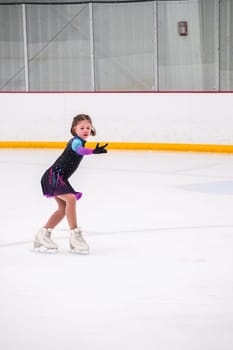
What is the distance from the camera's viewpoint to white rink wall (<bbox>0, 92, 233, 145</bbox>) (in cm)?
973

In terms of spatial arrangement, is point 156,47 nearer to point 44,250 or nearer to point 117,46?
point 117,46

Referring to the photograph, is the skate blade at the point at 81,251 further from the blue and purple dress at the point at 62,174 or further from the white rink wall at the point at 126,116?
the white rink wall at the point at 126,116

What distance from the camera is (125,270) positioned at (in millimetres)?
4109

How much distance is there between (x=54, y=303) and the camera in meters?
3.48

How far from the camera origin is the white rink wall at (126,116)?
31.9 feet

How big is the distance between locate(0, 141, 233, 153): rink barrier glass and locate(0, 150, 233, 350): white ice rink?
2107mm

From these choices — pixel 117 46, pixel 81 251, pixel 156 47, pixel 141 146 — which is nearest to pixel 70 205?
pixel 81 251

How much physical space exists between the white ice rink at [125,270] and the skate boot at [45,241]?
6 cm

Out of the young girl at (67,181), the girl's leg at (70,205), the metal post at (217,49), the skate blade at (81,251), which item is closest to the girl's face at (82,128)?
the young girl at (67,181)

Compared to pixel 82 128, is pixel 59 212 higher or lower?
lower

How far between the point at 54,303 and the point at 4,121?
7.47 m

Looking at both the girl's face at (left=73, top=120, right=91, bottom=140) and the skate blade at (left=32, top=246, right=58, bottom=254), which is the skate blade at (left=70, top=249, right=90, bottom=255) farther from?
the girl's face at (left=73, top=120, right=91, bottom=140)

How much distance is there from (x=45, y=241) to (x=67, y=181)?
41cm

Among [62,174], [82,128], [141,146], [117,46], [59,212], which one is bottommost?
[141,146]
